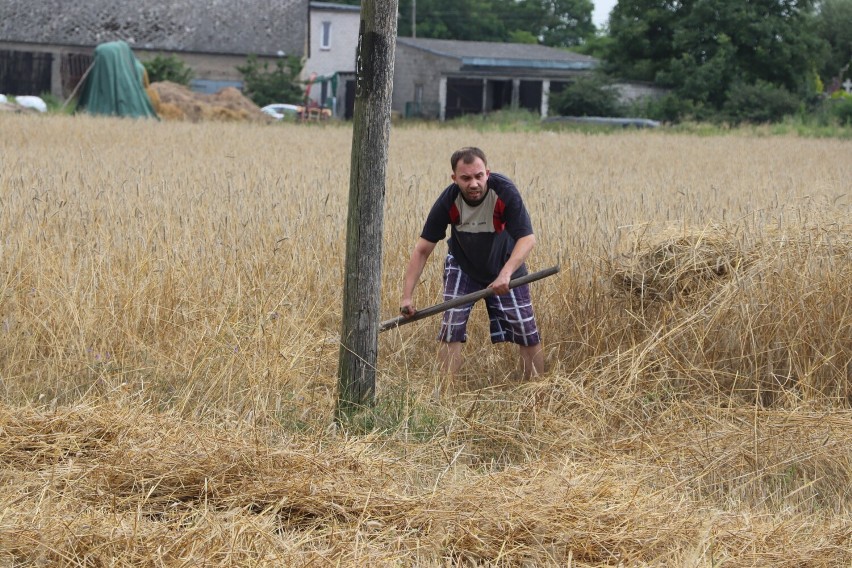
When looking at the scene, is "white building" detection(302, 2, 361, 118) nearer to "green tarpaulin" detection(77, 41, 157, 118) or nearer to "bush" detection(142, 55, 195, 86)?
"bush" detection(142, 55, 195, 86)

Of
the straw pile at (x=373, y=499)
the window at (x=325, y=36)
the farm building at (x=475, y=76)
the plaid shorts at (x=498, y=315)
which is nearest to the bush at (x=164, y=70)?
the farm building at (x=475, y=76)

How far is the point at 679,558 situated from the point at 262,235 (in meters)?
4.45

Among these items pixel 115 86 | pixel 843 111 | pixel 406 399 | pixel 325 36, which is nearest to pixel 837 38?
pixel 843 111

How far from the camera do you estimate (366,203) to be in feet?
15.8

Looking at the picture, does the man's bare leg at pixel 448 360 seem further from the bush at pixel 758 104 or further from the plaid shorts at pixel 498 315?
the bush at pixel 758 104

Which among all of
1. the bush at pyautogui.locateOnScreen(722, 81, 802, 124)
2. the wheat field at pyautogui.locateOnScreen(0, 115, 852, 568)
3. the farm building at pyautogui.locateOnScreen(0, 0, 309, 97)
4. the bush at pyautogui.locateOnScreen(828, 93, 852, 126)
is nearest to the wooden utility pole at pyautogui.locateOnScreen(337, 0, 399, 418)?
the wheat field at pyautogui.locateOnScreen(0, 115, 852, 568)

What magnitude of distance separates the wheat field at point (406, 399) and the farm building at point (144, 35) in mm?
36527

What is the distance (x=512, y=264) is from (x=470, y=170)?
50 centimetres

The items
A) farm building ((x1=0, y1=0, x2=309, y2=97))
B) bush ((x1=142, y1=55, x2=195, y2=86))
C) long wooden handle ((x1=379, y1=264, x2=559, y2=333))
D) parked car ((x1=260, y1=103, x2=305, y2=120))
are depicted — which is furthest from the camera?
farm building ((x1=0, y1=0, x2=309, y2=97))

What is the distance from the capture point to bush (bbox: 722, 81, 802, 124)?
38.3 metres

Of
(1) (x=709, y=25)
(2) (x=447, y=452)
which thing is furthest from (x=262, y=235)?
(1) (x=709, y=25)

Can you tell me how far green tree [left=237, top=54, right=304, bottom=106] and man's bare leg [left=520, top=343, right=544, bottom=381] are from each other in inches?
1487

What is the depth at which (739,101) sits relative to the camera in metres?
38.7

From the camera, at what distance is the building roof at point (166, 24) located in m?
43.2
